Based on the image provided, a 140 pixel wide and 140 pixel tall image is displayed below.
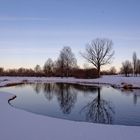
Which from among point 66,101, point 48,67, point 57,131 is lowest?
point 66,101

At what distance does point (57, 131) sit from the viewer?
355 inches

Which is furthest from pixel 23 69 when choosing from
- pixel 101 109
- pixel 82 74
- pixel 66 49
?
pixel 101 109

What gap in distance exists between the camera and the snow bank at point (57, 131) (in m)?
8.20

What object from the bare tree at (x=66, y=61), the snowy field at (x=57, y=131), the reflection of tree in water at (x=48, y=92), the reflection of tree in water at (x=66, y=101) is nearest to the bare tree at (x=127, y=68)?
the bare tree at (x=66, y=61)

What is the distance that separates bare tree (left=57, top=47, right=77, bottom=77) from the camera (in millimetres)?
78875

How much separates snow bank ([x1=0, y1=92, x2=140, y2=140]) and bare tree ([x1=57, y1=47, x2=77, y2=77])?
215 feet

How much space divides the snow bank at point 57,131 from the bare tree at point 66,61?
65.6 m

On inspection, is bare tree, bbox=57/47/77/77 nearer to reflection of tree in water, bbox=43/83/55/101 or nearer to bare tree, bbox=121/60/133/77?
bare tree, bbox=121/60/133/77

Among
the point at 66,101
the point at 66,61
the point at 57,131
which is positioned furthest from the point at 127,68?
the point at 57,131

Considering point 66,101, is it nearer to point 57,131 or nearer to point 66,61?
point 57,131

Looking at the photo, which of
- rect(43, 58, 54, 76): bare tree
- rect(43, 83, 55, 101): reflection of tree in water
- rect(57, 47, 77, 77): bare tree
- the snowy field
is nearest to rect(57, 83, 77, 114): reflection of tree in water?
rect(43, 83, 55, 101): reflection of tree in water

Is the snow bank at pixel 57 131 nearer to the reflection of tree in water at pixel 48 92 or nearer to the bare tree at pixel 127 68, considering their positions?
the reflection of tree in water at pixel 48 92

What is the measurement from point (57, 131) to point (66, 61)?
71.7 meters

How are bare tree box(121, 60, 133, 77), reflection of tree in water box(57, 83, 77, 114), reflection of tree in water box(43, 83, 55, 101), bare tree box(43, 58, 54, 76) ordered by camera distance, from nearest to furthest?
1. reflection of tree in water box(57, 83, 77, 114)
2. reflection of tree in water box(43, 83, 55, 101)
3. bare tree box(121, 60, 133, 77)
4. bare tree box(43, 58, 54, 76)
